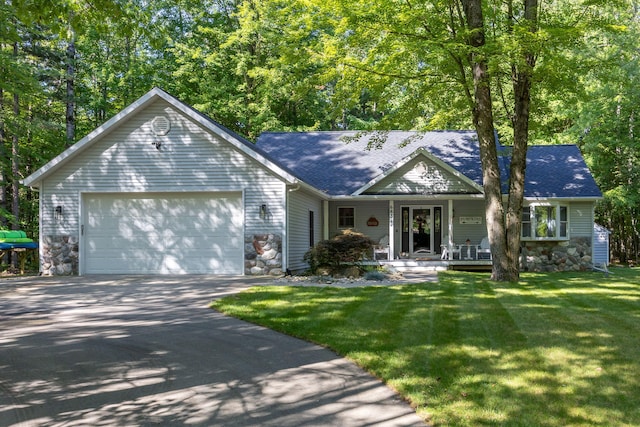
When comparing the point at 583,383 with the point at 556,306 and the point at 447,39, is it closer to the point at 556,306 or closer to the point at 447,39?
the point at 556,306

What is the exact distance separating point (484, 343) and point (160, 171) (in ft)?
38.6

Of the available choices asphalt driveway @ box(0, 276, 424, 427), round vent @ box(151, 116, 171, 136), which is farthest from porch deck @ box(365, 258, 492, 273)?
asphalt driveway @ box(0, 276, 424, 427)

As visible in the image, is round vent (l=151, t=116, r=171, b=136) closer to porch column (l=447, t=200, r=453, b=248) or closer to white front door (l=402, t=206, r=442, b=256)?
white front door (l=402, t=206, r=442, b=256)

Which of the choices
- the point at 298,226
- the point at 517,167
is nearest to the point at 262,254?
the point at 298,226

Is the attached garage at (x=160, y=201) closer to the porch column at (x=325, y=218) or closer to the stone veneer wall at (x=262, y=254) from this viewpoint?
the stone veneer wall at (x=262, y=254)

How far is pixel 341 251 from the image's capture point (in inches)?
614

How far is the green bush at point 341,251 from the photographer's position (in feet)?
50.8

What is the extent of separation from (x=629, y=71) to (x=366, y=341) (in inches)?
984

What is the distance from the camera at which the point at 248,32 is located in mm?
29469

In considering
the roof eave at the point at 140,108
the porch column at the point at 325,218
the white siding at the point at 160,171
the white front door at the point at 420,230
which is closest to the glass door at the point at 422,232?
the white front door at the point at 420,230

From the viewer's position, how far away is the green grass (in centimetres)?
460

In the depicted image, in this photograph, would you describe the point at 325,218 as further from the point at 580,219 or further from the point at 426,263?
the point at 580,219

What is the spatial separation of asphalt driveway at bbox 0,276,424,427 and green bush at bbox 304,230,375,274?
6.57m

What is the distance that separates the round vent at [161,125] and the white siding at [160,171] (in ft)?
0.39
